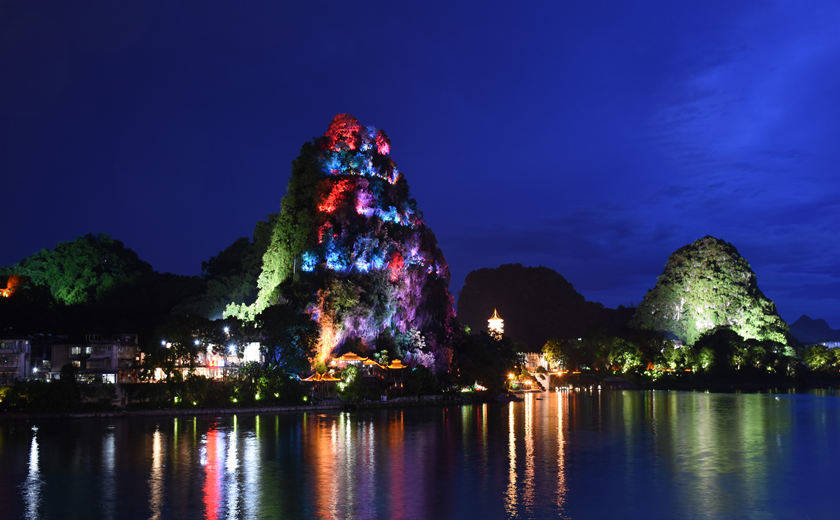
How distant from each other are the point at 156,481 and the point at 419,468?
7.40 metres

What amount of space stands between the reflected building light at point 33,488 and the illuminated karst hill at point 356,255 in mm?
28612

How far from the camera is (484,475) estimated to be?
20.1 meters

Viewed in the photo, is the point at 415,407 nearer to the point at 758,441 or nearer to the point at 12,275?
the point at 758,441

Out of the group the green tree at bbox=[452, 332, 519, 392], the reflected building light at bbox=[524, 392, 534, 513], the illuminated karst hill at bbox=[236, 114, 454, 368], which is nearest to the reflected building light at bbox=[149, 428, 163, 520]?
the reflected building light at bbox=[524, 392, 534, 513]

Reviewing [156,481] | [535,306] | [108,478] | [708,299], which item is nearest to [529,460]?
[156,481]

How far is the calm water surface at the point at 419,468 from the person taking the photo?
15.9 m

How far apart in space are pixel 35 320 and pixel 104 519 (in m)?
45.5

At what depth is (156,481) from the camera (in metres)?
18.9

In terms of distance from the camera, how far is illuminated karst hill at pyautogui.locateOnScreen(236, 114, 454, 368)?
173ft

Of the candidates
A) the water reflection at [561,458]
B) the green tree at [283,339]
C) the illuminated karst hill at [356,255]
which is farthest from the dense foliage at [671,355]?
the green tree at [283,339]

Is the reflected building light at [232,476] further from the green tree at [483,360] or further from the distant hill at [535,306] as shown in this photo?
the distant hill at [535,306]

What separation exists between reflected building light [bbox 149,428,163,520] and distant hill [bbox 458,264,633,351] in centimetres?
9683

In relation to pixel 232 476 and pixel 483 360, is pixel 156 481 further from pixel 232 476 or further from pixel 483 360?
pixel 483 360

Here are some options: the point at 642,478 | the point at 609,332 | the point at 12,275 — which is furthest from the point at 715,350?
the point at 12,275
